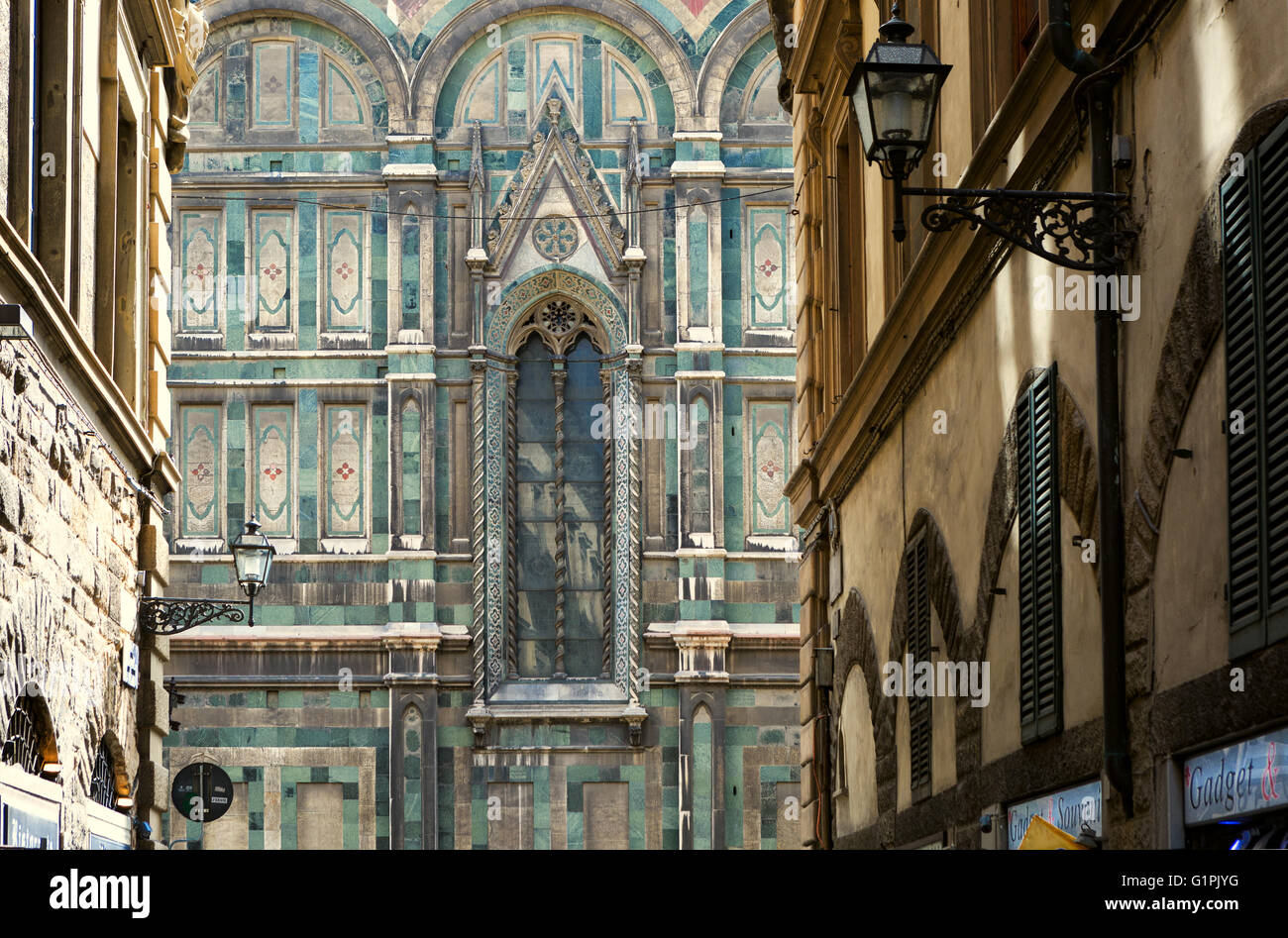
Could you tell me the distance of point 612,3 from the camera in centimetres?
3108

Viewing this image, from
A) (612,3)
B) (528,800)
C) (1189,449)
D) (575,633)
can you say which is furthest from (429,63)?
(1189,449)

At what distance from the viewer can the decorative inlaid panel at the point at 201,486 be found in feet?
97.4

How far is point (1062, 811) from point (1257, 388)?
11.0 ft

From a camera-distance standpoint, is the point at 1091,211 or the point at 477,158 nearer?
the point at 1091,211

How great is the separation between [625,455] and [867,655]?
14.6m

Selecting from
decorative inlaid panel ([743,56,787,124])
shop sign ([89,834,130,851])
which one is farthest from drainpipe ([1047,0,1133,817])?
decorative inlaid panel ([743,56,787,124])

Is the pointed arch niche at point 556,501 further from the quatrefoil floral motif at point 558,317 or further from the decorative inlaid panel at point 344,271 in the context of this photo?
the decorative inlaid panel at point 344,271

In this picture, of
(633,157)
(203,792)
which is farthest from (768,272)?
(203,792)

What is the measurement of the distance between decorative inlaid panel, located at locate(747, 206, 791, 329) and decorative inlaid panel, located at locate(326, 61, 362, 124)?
6193 millimetres

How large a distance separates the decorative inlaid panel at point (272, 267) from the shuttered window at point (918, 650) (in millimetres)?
18401

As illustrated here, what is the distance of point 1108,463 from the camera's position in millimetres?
7844

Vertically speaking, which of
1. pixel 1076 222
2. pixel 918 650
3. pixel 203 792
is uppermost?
pixel 1076 222

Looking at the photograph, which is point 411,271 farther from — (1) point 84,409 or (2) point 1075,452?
(2) point 1075,452

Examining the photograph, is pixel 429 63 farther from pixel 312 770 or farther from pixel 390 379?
pixel 312 770
